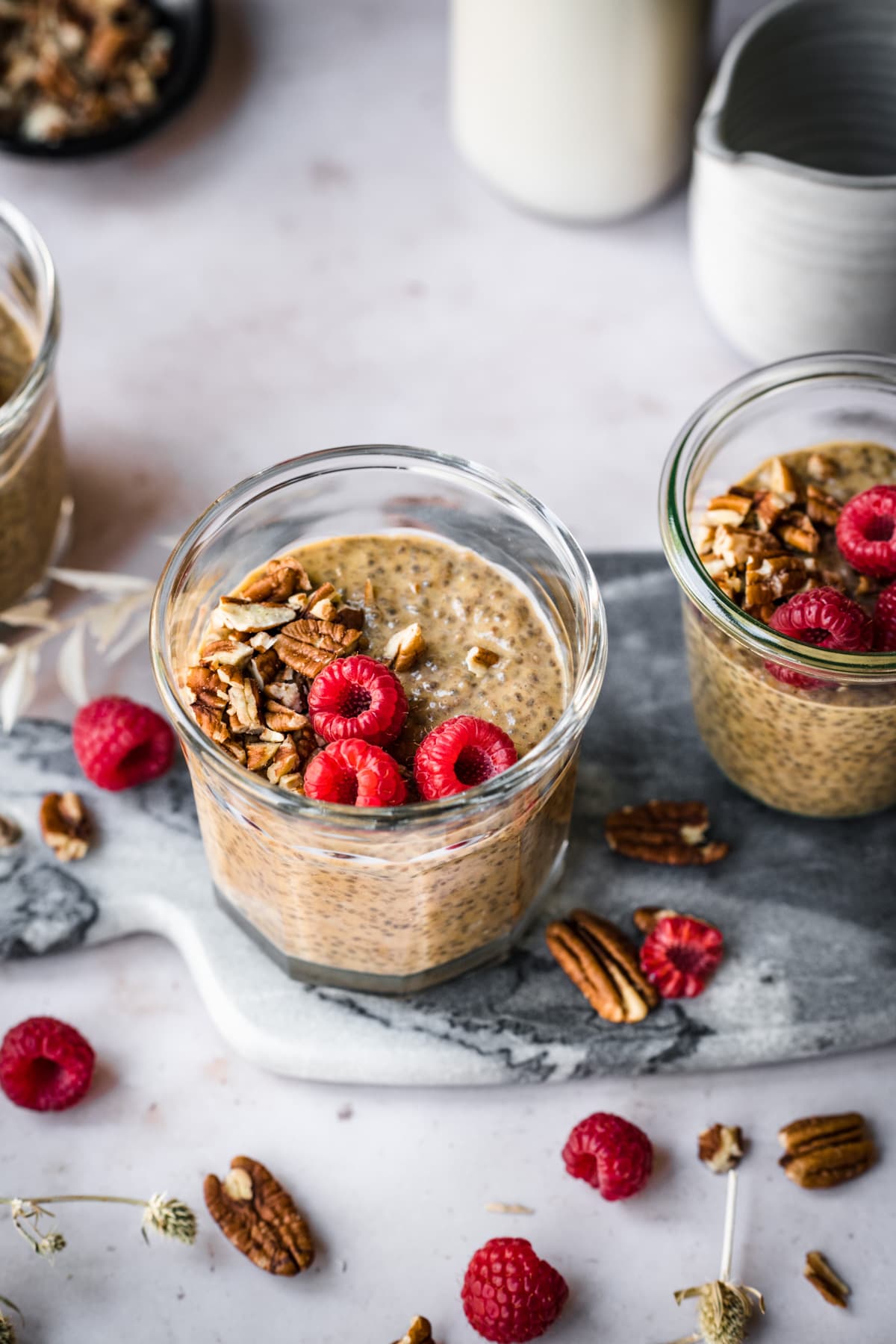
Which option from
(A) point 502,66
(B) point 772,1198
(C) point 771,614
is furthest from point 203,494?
(B) point 772,1198

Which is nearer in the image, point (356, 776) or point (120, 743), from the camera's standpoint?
point (356, 776)

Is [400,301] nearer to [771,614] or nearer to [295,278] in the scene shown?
[295,278]

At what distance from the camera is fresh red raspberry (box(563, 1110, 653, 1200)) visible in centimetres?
132

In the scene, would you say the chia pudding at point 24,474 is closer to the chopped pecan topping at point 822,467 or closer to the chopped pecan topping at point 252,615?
the chopped pecan topping at point 252,615

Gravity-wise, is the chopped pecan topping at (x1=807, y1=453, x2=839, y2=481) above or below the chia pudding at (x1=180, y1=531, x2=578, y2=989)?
above

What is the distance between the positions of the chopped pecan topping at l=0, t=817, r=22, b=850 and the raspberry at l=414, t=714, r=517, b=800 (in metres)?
0.47

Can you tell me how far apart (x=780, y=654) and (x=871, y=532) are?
17 cm

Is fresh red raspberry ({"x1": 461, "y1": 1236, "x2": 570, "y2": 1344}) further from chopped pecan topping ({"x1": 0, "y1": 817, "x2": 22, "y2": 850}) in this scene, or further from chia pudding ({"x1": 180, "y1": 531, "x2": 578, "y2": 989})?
chopped pecan topping ({"x1": 0, "y1": 817, "x2": 22, "y2": 850})

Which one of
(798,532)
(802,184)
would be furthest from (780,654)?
(802,184)

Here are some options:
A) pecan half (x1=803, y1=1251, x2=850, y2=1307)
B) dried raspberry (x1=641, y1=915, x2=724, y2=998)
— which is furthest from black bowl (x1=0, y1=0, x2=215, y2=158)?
pecan half (x1=803, y1=1251, x2=850, y2=1307)

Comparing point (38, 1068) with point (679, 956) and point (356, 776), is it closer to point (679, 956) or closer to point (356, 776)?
point (356, 776)

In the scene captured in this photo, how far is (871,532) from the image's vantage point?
53.7 inches

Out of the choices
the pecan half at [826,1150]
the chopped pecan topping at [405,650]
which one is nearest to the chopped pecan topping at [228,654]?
the chopped pecan topping at [405,650]

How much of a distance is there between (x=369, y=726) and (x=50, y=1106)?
49 cm
